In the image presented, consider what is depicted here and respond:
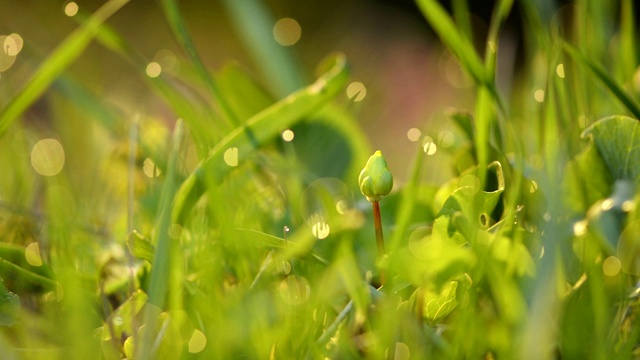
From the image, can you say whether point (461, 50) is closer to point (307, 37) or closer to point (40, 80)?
point (40, 80)

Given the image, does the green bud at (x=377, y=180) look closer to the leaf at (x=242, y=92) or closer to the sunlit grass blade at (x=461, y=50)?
the sunlit grass blade at (x=461, y=50)

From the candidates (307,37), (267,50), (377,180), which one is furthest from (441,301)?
(307,37)

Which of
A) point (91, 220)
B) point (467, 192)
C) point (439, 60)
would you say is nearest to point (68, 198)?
point (91, 220)

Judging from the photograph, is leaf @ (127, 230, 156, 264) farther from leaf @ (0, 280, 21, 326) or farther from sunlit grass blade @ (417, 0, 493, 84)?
sunlit grass blade @ (417, 0, 493, 84)

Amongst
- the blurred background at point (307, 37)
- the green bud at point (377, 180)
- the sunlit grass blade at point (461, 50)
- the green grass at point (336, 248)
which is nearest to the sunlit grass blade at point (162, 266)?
the green grass at point (336, 248)

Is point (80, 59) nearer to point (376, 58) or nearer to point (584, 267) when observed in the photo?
point (376, 58)
